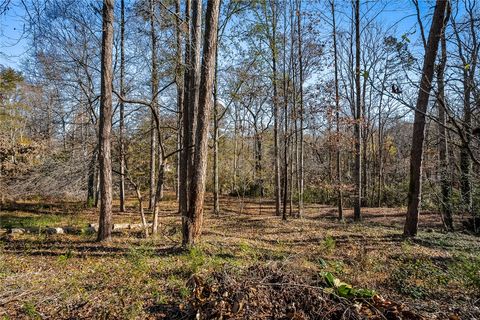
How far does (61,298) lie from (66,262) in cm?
225

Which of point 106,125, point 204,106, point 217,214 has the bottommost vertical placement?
point 217,214

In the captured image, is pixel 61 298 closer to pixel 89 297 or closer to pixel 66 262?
pixel 89 297

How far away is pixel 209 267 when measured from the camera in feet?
15.1

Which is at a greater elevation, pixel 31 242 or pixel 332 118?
pixel 332 118

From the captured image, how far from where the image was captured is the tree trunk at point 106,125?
22.3 feet

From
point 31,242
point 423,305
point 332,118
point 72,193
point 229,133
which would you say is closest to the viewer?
point 423,305

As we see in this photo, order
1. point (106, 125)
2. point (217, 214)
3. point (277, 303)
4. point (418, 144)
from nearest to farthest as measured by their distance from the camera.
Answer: point (277, 303)
point (106, 125)
point (418, 144)
point (217, 214)

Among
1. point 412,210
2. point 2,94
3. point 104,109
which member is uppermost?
point 2,94

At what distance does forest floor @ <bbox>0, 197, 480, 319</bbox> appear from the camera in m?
3.19

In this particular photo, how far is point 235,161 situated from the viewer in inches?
824

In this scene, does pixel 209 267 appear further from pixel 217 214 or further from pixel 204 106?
pixel 217 214

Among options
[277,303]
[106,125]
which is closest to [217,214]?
[106,125]

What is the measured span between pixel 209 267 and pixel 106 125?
4621 mm

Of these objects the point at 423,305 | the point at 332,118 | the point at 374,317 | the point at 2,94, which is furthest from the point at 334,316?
the point at 2,94
